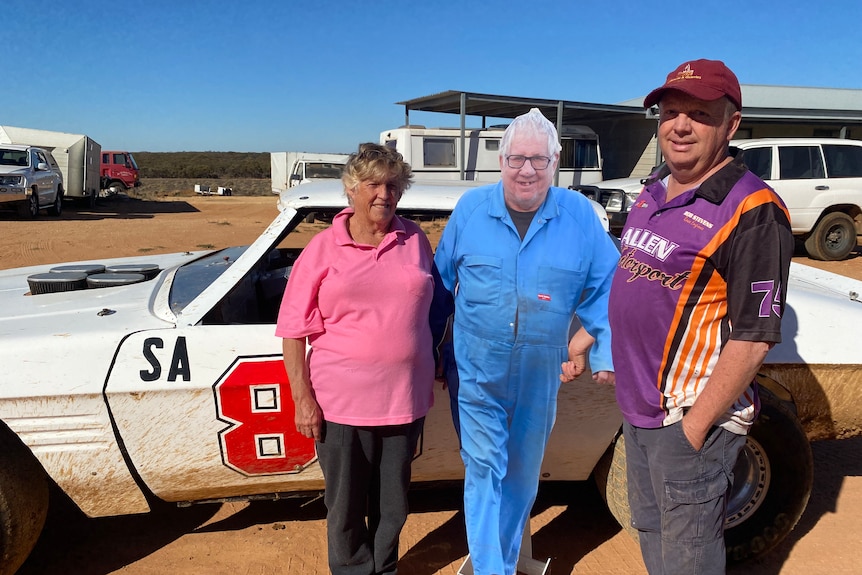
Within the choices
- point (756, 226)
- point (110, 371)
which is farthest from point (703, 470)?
point (110, 371)

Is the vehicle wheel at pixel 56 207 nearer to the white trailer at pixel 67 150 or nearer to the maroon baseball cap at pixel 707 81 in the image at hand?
the white trailer at pixel 67 150

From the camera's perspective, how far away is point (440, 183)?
125 inches

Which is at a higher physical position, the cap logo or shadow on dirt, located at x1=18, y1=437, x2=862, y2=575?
the cap logo

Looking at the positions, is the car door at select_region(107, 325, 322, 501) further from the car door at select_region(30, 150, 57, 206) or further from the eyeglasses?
the car door at select_region(30, 150, 57, 206)

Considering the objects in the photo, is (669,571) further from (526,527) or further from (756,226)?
(756,226)

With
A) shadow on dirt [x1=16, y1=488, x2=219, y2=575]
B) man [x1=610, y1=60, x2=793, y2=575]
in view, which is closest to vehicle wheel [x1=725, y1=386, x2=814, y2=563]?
man [x1=610, y1=60, x2=793, y2=575]

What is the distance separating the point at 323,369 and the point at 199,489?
925 millimetres

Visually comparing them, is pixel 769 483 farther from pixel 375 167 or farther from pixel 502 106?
pixel 502 106

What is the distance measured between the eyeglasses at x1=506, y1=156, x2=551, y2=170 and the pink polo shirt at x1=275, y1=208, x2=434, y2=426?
1.48 feet

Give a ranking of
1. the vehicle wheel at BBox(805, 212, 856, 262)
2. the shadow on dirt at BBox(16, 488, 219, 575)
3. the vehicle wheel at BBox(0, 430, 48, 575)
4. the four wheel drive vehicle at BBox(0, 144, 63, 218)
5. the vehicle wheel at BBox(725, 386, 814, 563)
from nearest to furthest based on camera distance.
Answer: the vehicle wheel at BBox(0, 430, 48, 575) < the vehicle wheel at BBox(725, 386, 814, 563) < the shadow on dirt at BBox(16, 488, 219, 575) < the vehicle wheel at BBox(805, 212, 856, 262) < the four wheel drive vehicle at BBox(0, 144, 63, 218)

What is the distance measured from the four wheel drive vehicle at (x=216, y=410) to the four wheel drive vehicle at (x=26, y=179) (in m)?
14.7

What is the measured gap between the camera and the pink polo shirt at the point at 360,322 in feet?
6.61

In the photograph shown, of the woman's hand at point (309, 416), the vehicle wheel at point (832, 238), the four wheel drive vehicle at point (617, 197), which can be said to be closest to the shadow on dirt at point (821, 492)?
the woman's hand at point (309, 416)

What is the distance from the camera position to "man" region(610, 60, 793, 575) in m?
1.53
